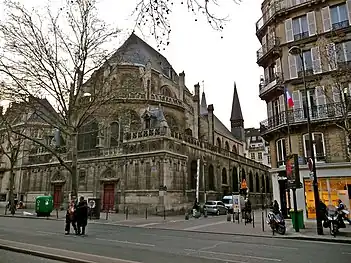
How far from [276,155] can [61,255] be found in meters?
19.3

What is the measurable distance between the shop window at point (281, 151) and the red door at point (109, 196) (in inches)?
664

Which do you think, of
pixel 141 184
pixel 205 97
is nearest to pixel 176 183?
pixel 141 184

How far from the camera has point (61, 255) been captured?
7629 millimetres

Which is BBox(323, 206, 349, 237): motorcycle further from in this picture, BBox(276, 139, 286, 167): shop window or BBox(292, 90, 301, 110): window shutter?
BBox(292, 90, 301, 110): window shutter

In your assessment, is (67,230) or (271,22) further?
(271,22)

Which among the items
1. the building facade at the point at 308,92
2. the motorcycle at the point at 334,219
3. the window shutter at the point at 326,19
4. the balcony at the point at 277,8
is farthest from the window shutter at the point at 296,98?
the motorcycle at the point at 334,219

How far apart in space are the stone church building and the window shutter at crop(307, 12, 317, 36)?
11.6 metres

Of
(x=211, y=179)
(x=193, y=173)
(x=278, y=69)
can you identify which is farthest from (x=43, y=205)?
(x=278, y=69)

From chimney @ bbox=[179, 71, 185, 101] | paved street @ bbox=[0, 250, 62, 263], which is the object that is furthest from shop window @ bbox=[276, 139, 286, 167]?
chimney @ bbox=[179, 71, 185, 101]

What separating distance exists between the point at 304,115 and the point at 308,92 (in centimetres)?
191

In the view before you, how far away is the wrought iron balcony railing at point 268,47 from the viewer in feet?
79.3

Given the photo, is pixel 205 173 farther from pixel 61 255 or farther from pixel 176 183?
pixel 61 255

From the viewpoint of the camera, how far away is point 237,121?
78562mm

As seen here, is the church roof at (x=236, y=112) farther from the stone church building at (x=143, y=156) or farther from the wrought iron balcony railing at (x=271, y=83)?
the wrought iron balcony railing at (x=271, y=83)
